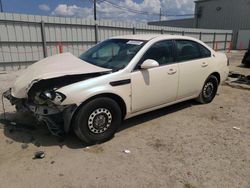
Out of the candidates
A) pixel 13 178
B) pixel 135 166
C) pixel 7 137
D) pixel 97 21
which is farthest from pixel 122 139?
pixel 97 21

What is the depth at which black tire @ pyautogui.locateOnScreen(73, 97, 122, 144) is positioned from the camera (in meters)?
3.12

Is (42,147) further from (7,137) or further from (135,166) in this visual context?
(135,166)

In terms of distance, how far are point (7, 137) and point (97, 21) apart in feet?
32.4

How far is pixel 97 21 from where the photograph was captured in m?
12.2

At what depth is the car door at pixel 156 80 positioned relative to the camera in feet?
11.9

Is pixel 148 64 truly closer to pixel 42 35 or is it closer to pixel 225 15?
pixel 42 35

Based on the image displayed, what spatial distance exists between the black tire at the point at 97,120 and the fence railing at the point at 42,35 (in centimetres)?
824

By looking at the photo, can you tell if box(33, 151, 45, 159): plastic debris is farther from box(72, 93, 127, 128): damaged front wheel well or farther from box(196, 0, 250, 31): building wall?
box(196, 0, 250, 31): building wall

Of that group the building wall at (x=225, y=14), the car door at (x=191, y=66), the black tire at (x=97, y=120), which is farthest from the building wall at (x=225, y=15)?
the black tire at (x=97, y=120)

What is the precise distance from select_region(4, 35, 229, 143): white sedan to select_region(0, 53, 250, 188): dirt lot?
0.34 m

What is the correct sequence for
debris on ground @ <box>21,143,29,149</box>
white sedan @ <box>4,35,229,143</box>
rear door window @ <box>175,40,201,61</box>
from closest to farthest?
white sedan @ <box>4,35,229,143</box>
debris on ground @ <box>21,143,29,149</box>
rear door window @ <box>175,40,201,61</box>

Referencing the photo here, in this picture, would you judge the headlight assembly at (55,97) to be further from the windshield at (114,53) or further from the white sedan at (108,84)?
the windshield at (114,53)

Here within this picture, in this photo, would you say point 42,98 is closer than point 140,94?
Yes

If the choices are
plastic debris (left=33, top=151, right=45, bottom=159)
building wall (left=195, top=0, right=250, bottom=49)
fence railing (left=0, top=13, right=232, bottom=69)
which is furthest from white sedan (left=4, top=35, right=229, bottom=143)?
building wall (left=195, top=0, right=250, bottom=49)
